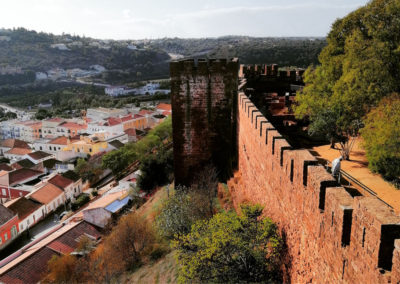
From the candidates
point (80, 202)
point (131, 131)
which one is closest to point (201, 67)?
point (80, 202)

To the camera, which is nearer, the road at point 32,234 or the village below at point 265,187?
the village below at point 265,187

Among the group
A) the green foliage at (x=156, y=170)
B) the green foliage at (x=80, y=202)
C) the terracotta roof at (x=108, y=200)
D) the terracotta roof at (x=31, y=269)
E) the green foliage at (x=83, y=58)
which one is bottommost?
the green foliage at (x=80, y=202)

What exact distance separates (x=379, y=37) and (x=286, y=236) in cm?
878

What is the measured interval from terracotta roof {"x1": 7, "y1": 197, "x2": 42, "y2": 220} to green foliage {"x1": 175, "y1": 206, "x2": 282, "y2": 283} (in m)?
32.3

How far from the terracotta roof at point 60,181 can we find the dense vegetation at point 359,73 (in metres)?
Answer: 34.4

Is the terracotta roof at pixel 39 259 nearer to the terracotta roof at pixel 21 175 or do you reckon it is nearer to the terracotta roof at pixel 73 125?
the terracotta roof at pixel 21 175

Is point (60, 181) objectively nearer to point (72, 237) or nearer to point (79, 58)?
point (72, 237)

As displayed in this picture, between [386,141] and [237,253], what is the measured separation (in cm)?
573

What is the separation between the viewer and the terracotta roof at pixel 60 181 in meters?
41.3

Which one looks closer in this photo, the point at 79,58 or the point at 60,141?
the point at 60,141

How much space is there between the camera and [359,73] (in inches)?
460

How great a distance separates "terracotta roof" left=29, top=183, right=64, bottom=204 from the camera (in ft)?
124

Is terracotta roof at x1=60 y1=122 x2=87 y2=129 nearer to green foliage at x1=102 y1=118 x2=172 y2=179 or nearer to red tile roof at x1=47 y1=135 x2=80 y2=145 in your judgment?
red tile roof at x1=47 y1=135 x2=80 y2=145

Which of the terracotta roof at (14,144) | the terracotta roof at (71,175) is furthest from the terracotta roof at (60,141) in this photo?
the terracotta roof at (71,175)
